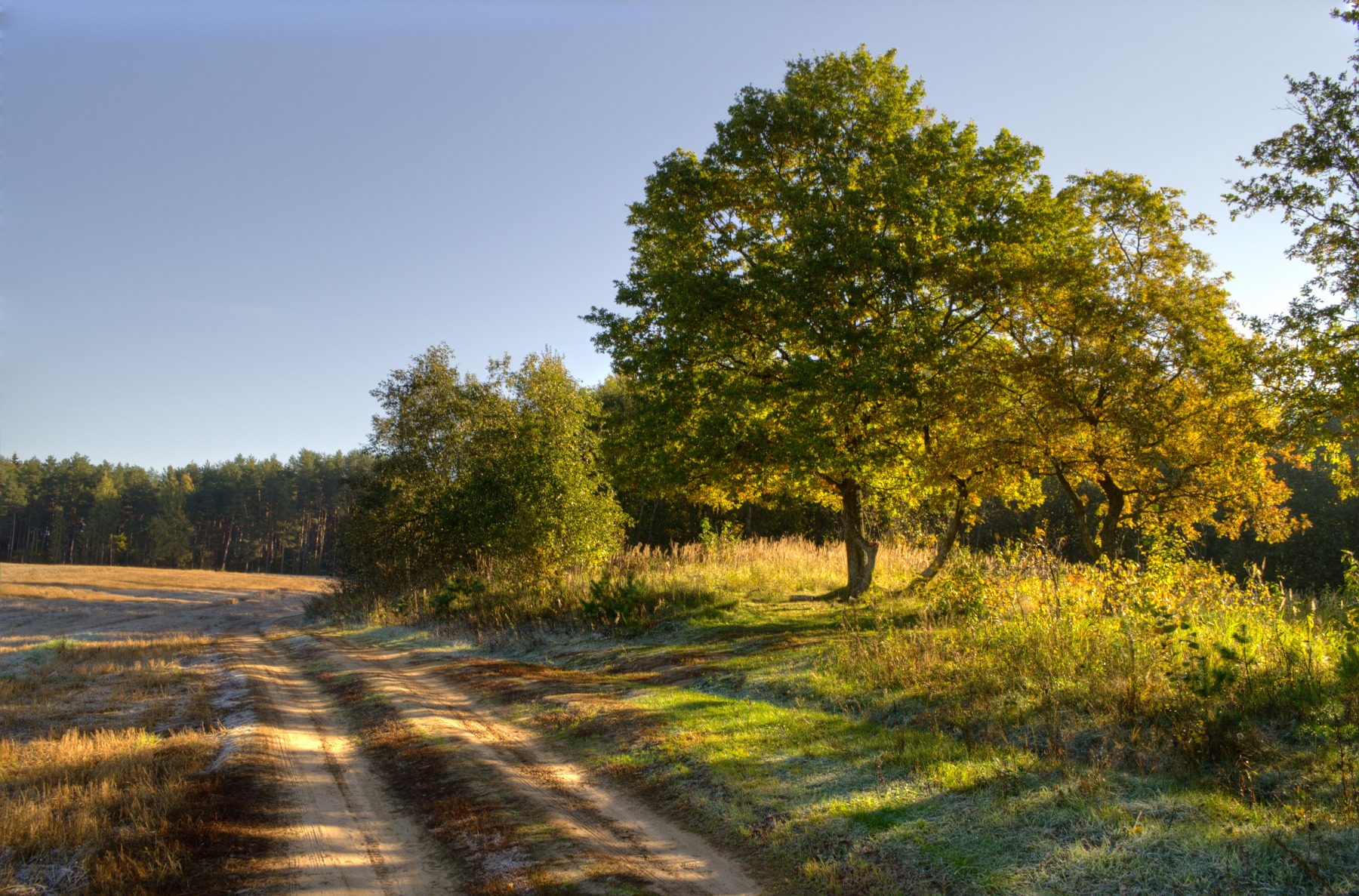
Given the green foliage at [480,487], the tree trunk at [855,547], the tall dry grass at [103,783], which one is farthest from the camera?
the green foliage at [480,487]

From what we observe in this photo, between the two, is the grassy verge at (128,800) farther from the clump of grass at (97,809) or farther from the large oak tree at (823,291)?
the large oak tree at (823,291)

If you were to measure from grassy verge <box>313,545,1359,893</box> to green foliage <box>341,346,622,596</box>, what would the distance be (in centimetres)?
1090

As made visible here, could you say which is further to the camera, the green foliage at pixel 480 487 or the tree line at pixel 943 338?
the green foliage at pixel 480 487

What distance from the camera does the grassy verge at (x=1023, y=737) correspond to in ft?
16.3

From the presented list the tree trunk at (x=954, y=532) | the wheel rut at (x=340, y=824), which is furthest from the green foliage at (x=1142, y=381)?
the wheel rut at (x=340, y=824)

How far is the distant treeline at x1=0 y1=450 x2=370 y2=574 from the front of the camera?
4021 inches

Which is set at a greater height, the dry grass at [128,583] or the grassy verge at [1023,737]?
the grassy verge at [1023,737]

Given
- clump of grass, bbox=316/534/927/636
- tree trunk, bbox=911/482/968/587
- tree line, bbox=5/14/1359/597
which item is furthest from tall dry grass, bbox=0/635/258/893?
tree trunk, bbox=911/482/968/587

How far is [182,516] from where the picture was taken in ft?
330

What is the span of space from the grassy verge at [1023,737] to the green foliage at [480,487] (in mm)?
10902

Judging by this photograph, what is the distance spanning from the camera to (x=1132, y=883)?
181 inches

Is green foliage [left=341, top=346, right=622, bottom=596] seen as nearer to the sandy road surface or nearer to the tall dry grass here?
the sandy road surface

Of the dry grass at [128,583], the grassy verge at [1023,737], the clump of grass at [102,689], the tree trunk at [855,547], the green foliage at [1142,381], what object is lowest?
the dry grass at [128,583]

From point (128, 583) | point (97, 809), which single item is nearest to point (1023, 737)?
point (97, 809)
